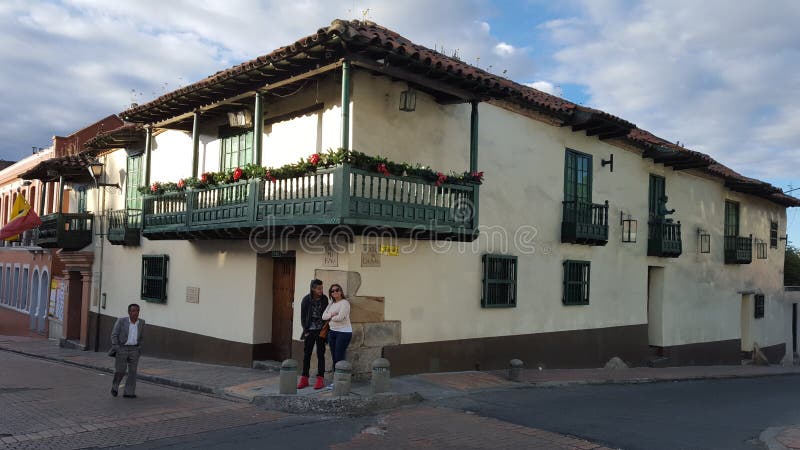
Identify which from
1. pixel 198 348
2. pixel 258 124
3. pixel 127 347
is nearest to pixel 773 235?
pixel 258 124

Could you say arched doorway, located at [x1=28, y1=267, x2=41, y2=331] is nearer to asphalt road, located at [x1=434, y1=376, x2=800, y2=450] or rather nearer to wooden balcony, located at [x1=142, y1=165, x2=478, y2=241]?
wooden balcony, located at [x1=142, y1=165, x2=478, y2=241]

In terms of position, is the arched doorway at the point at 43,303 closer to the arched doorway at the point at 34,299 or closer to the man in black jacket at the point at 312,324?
the arched doorway at the point at 34,299

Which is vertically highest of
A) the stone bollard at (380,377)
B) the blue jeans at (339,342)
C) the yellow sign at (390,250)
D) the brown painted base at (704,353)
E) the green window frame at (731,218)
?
the green window frame at (731,218)

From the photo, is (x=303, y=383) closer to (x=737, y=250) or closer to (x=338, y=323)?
(x=338, y=323)

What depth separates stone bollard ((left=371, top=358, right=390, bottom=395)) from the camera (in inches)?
355

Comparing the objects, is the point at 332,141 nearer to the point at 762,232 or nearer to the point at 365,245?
the point at 365,245

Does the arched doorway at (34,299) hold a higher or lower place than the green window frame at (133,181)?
lower

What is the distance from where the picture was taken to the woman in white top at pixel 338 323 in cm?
941

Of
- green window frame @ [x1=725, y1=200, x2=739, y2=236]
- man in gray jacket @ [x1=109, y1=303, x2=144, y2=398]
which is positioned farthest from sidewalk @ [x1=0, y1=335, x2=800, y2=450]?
green window frame @ [x1=725, y1=200, x2=739, y2=236]

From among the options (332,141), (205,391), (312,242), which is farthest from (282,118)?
(205,391)

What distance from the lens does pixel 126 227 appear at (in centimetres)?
1641

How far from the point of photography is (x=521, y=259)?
42.8ft

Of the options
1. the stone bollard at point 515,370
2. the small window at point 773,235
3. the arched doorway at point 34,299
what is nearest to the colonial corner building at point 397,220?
the stone bollard at point 515,370

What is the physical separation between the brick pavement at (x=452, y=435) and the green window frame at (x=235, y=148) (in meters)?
6.49
